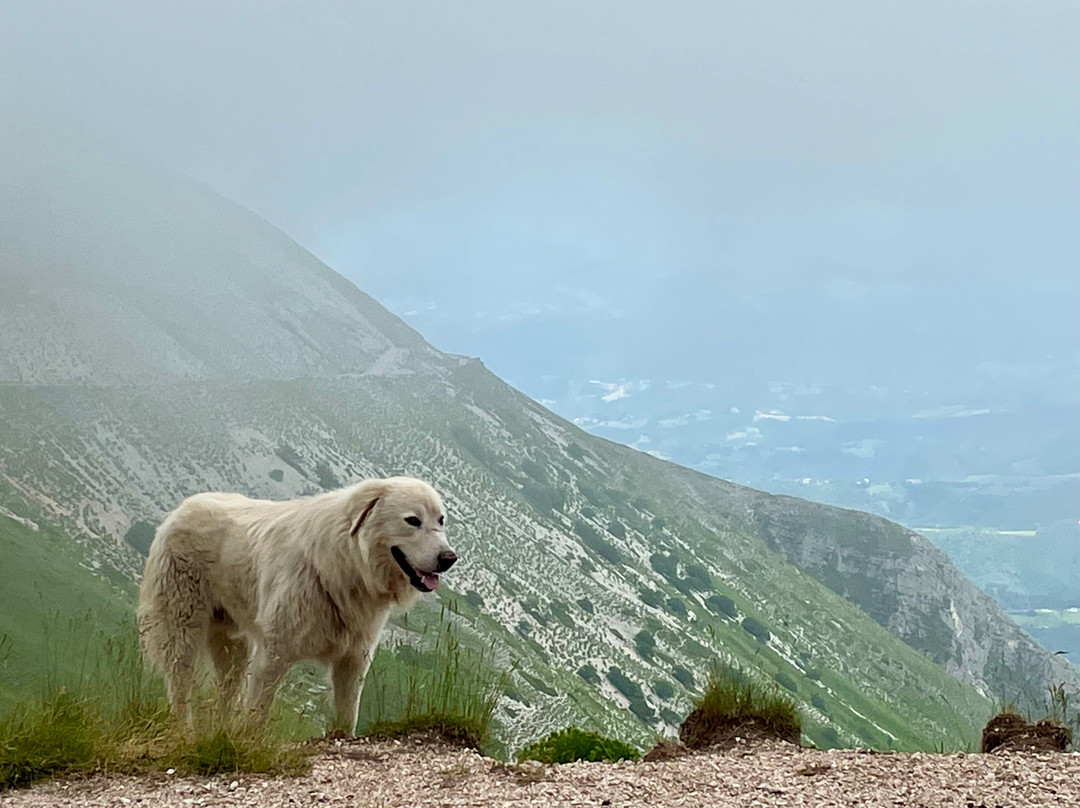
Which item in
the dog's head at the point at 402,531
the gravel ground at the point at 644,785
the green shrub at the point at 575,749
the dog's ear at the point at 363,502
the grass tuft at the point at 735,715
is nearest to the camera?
the gravel ground at the point at 644,785

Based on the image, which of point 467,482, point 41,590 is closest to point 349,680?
point 41,590

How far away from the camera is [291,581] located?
688cm

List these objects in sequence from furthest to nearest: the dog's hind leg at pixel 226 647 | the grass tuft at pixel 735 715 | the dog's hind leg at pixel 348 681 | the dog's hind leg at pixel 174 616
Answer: the dog's hind leg at pixel 226 647
the dog's hind leg at pixel 174 616
the dog's hind leg at pixel 348 681
the grass tuft at pixel 735 715

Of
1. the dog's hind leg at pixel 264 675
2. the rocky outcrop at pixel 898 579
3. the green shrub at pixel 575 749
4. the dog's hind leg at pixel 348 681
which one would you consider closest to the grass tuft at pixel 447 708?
the dog's hind leg at pixel 348 681

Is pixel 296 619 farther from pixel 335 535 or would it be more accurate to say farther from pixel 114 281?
pixel 114 281

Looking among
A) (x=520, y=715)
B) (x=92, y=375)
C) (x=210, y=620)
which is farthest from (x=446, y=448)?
(x=210, y=620)

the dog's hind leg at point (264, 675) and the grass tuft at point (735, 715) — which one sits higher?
the grass tuft at point (735, 715)

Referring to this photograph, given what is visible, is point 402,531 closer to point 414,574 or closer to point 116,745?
point 414,574

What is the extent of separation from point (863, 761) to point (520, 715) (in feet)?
121

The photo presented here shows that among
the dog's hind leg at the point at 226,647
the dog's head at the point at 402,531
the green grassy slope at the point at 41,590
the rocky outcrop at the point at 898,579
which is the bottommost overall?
the green grassy slope at the point at 41,590

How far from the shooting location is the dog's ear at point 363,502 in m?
6.89

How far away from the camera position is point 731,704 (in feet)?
21.9

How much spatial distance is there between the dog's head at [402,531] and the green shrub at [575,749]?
4.44 ft

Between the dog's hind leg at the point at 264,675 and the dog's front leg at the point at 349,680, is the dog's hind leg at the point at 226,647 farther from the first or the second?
the dog's front leg at the point at 349,680
